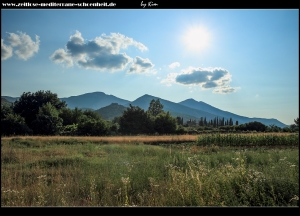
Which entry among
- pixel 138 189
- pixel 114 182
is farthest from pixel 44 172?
pixel 138 189

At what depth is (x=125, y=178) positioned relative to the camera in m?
3.92

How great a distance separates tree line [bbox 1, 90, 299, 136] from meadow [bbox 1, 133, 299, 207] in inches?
12.2

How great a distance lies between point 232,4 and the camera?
2027 millimetres

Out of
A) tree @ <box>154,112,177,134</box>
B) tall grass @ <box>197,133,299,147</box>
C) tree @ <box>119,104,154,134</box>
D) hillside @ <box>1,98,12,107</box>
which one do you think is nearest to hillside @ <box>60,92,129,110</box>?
hillside @ <box>1,98,12,107</box>

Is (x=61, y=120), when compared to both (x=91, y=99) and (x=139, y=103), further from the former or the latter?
(x=139, y=103)

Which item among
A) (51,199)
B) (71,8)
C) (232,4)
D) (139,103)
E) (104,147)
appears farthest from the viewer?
(104,147)

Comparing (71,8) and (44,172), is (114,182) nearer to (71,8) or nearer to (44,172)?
(44,172)

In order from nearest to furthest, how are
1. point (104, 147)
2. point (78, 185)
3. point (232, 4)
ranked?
point (232, 4), point (78, 185), point (104, 147)

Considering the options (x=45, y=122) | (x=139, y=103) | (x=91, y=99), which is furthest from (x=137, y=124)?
(x=91, y=99)

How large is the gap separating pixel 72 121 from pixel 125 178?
6.78ft

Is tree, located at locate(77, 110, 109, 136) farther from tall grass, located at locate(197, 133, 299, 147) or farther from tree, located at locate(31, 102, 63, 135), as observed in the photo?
tall grass, located at locate(197, 133, 299, 147)

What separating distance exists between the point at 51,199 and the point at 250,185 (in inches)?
117

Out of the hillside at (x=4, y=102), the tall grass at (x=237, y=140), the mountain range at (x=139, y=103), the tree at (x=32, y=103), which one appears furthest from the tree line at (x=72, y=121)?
the tall grass at (x=237, y=140)

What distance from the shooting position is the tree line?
3859 millimetres
